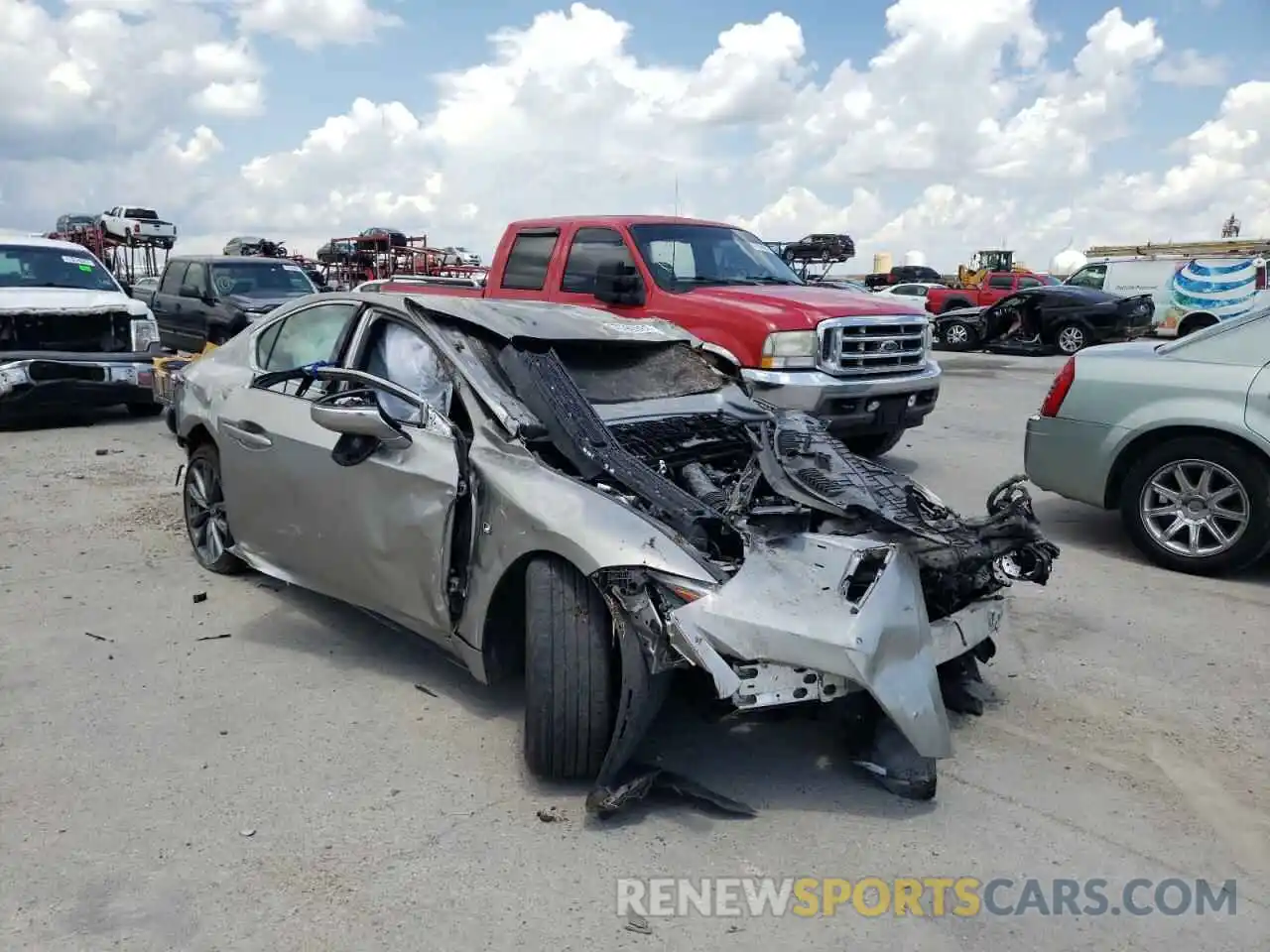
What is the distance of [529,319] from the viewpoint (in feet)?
14.8

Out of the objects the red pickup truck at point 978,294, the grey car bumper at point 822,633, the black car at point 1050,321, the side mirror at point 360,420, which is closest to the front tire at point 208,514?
Result: the side mirror at point 360,420

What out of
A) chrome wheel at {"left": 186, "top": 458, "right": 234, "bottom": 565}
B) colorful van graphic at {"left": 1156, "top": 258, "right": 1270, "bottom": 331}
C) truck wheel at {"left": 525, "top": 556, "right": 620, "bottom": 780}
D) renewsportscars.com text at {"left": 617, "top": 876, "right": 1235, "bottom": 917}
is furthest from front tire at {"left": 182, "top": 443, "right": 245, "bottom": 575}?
colorful van graphic at {"left": 1156, "top": 258, "right": 1270, "bottom": 331}

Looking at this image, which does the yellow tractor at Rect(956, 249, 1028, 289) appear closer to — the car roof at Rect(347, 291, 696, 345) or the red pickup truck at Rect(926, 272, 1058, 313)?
the red pickup truck at Rect(926, 272, 1058, 313)

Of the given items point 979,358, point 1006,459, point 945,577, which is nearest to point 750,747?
point 945,577

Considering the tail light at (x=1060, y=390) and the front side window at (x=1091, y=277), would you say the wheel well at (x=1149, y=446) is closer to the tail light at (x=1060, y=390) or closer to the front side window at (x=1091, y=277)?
the tail light at (x=1060, y=390)

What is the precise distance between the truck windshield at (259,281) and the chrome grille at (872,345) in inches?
330

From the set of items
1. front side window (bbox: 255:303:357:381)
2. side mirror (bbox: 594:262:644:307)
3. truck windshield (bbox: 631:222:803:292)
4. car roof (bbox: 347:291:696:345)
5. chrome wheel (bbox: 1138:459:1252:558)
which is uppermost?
truck windshield (bbox: 631:222:803:292)

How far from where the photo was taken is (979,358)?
19406 mm

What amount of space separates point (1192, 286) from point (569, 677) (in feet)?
72.6

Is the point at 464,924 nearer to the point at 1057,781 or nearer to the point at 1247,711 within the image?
the point at 1057,781

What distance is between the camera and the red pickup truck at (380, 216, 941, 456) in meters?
7.32

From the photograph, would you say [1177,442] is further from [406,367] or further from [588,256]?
[588,256]

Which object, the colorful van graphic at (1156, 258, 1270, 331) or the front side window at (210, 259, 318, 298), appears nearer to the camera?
the front side window at (210, 259, 318, 298)

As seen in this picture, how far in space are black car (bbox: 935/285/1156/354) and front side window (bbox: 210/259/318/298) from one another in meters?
Answer: 13.4
